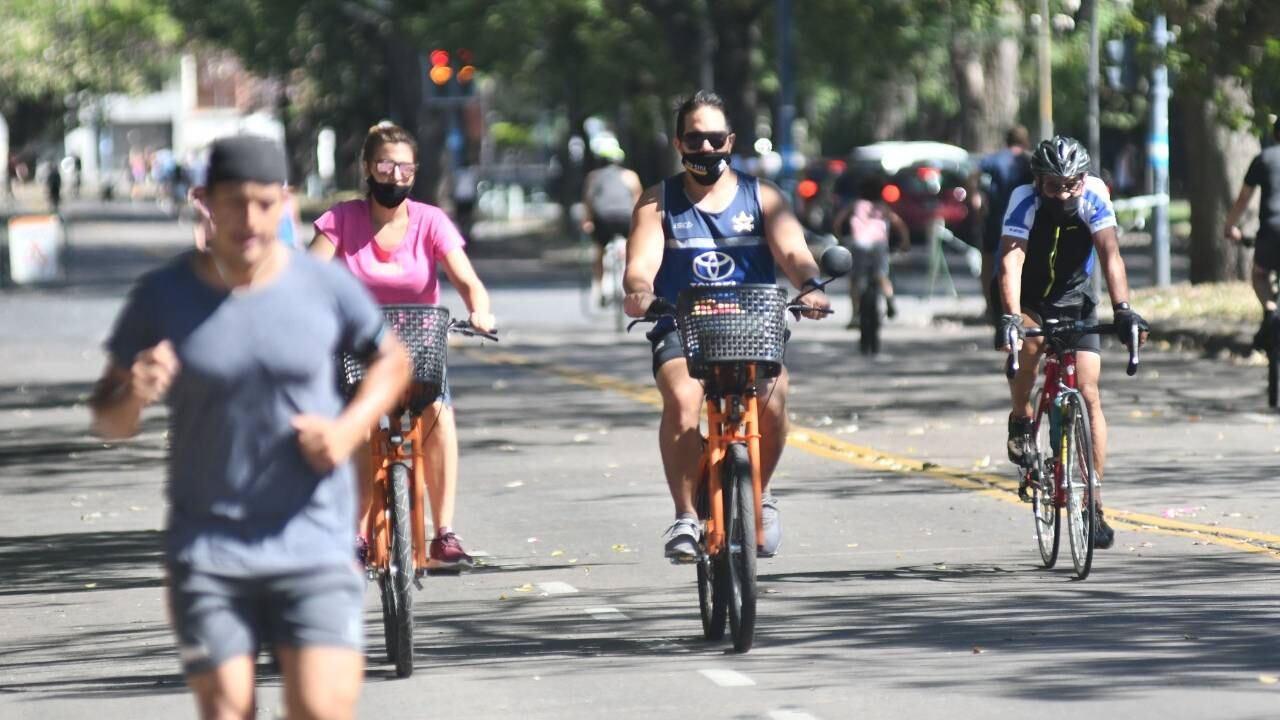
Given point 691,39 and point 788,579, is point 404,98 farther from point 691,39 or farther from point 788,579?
point 788,579

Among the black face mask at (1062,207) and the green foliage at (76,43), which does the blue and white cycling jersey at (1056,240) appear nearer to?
the black face mask at (1062,207)

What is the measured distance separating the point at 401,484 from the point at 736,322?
119cm

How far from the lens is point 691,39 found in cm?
4175

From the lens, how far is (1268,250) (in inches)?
627

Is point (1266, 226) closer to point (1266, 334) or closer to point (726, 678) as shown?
point (1266, 334)

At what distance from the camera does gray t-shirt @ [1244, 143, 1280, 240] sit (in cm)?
1580

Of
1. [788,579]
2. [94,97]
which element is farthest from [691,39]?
[94,97]

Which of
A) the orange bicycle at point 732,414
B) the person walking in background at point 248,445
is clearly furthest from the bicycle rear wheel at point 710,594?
the person walking in background at point 248,445

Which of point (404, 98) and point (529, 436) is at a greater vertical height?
point (404, 98)

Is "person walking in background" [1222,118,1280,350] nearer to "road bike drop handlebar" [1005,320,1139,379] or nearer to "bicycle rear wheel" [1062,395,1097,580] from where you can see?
"road bike drop handlebar" [1005,320,1139,379]

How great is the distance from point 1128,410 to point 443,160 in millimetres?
37407

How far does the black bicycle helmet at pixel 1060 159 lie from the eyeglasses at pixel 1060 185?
0.04 metres

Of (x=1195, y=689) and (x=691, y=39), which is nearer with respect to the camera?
(x=1195, y=689)

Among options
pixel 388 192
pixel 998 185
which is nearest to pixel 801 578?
pixel 388 192
